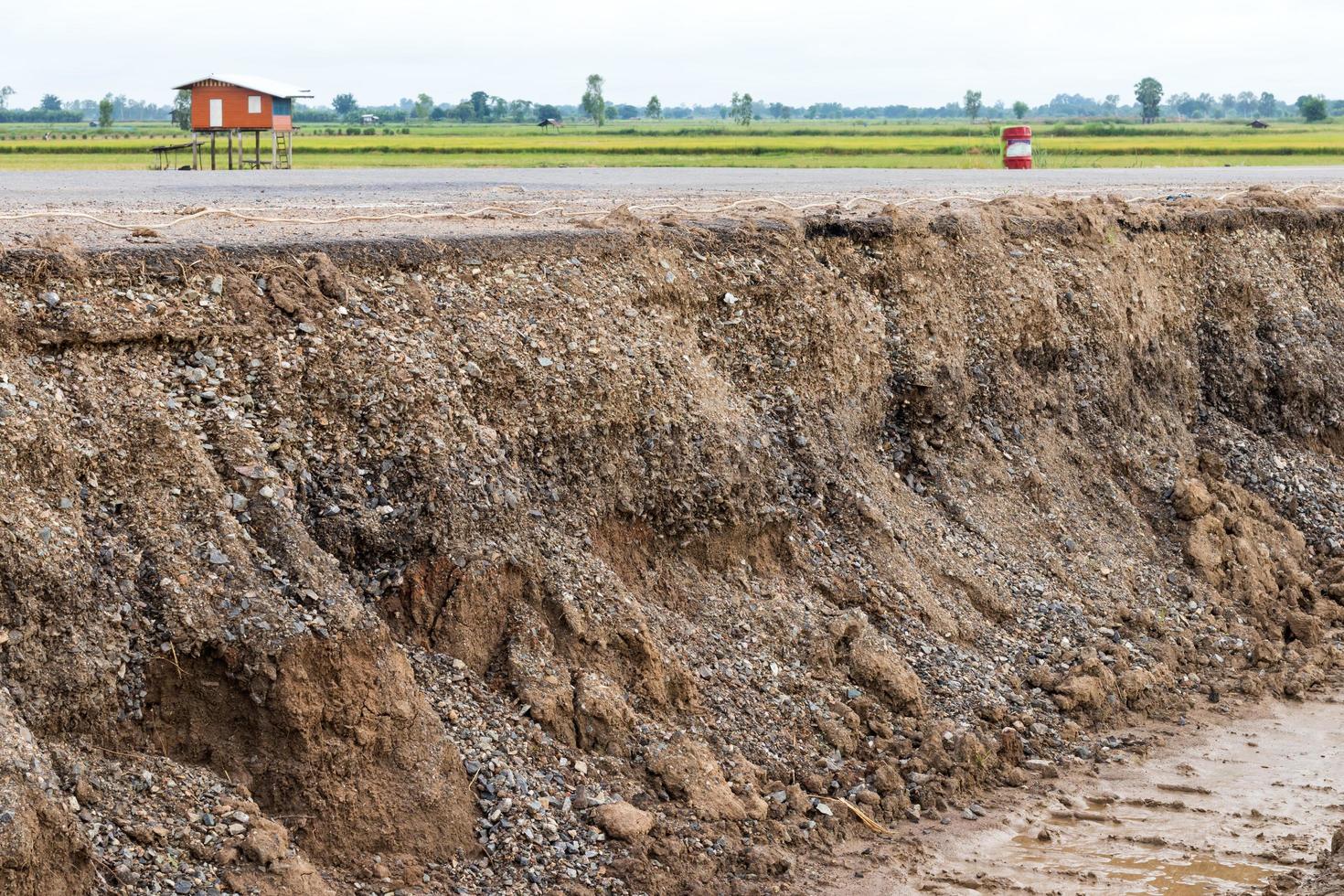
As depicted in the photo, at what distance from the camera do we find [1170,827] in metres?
7.88

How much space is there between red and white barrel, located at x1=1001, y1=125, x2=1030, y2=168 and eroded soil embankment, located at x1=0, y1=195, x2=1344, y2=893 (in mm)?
12240

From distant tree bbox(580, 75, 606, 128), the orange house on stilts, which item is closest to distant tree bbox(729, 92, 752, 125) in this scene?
distant tree bbox(580, 75, 606, 128)

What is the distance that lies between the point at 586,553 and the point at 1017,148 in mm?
18167

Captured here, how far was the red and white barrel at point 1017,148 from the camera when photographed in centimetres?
2392

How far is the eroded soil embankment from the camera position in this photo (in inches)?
247

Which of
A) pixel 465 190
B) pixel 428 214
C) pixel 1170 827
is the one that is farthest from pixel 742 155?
pixel 1170 827

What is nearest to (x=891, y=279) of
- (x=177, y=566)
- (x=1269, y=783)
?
(x=1269, y=783)

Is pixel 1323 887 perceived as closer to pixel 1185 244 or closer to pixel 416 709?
pixel 416 709

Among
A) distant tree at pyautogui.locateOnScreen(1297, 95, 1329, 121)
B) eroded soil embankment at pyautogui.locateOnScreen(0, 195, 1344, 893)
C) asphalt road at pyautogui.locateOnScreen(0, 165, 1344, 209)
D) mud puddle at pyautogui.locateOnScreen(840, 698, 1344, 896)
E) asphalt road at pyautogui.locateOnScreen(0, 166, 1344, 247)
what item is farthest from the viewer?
distant tree at pyautogui.locateOnScreen(1297, 95, 1329, 121)

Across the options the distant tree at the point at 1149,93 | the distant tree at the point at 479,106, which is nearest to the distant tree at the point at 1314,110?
the distant tree at the point at 1149,93

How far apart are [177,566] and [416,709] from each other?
51.6 inches

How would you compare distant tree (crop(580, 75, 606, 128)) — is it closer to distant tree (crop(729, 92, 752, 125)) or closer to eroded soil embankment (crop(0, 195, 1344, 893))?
distant tree (crop(729, 92, 752, 125))

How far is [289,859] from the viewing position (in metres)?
5.95

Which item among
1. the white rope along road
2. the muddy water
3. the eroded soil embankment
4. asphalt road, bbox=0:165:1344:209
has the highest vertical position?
asphalt road, bbox=0:165:1344:209
